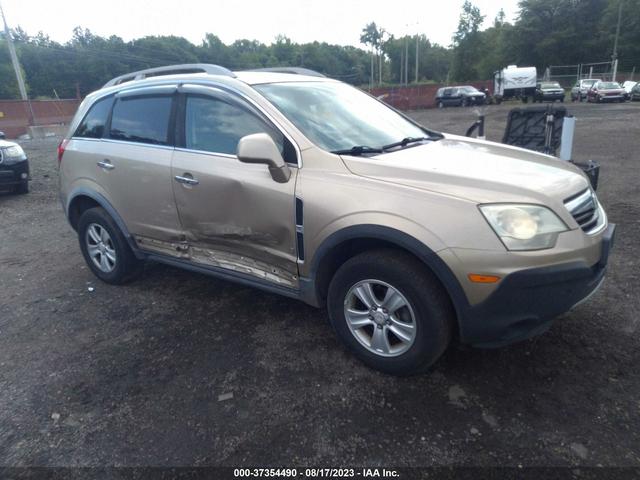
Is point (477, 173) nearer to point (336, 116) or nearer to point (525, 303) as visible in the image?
point (525, 303)

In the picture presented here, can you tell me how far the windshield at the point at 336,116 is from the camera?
319 cm

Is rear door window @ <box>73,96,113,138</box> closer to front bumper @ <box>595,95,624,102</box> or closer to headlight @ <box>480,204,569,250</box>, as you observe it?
headlight @ <box>480,204,569,250</box>

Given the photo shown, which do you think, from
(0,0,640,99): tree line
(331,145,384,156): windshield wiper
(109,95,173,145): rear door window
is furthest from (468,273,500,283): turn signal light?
(0,0,640,99): tree line

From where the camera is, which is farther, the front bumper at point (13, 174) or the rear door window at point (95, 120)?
the front bumper at point (13, 174)

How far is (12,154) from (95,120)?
5.59m

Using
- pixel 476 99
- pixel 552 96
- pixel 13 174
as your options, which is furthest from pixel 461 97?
pixel 13 174

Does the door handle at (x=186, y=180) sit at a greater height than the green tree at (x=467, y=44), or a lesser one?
lesser

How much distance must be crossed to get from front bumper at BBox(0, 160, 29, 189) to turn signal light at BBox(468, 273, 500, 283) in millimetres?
9021

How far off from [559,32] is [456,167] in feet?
211

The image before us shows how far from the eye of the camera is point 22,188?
9.06 metres

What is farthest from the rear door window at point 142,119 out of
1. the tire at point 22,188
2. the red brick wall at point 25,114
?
the red brick wall at point 25,114

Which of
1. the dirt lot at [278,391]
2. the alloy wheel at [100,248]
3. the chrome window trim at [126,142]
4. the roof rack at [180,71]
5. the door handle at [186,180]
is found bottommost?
the dirt lot at [278,391]

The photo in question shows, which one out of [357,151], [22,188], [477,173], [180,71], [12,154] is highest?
[180,71]

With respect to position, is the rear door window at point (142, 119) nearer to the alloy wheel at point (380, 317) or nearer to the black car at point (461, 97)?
the alloy wheel at point (380, 317)
